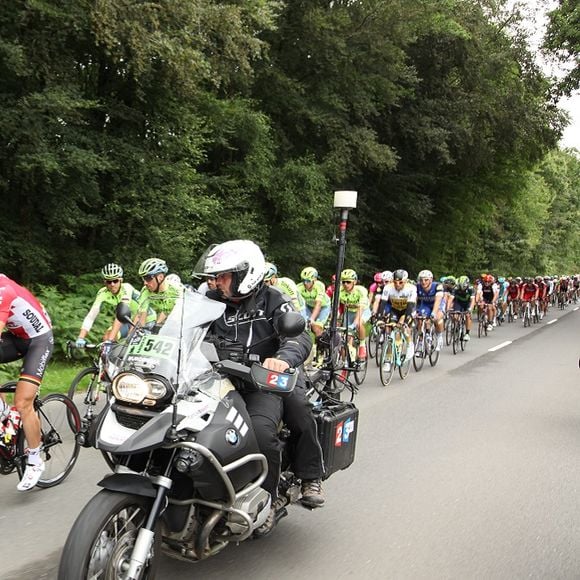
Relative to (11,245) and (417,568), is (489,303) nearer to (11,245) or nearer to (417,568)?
(11,245)

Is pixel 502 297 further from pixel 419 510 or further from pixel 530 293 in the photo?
pixel 419 510

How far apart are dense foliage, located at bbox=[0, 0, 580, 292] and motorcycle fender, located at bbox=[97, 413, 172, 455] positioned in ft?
32.2

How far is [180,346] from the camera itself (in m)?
3.37

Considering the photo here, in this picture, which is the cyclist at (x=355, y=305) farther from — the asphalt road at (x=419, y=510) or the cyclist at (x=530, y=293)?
the cyclist at (x=530, y=293)

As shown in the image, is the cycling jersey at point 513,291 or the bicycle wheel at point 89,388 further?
the cycling jersey at point 513,291

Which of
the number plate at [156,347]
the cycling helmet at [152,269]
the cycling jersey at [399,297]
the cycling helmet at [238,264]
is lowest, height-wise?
the cycling jersey at [399,297]

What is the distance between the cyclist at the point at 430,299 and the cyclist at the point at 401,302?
1027mm

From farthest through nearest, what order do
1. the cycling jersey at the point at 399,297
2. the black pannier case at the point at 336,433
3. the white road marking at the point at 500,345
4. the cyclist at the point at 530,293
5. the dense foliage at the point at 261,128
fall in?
1. the cyclist at the point at 530,293
2. the white road marking at the point at 500,345
3. the dense foliage at the point at 261,128
4. the cycling jersey at the point at 399,297
5. the black pannier case at the point at 336,433

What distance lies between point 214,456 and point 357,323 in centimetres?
848

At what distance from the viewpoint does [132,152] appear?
566 inches

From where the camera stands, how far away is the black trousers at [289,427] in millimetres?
3762

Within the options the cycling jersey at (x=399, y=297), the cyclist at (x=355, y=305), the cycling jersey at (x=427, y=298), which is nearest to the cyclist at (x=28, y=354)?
the cyclist at (x=355, y=305)

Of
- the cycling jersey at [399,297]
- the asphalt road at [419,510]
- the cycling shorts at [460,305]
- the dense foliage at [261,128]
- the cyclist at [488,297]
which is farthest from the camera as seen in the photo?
the cyclist at [488,297]

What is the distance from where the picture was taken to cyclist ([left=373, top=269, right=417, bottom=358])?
11.7 meters
